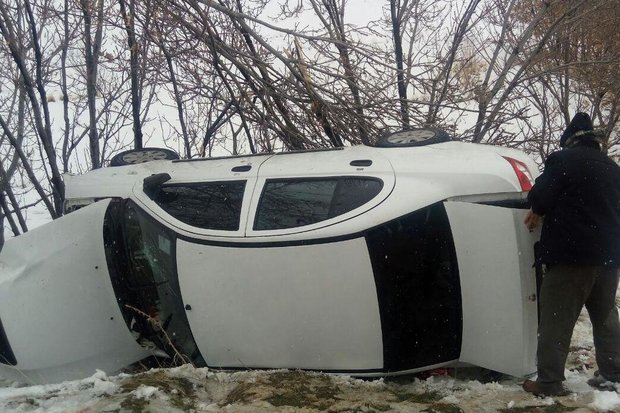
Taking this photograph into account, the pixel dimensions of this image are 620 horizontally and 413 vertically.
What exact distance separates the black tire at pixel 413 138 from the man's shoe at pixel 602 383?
5.67ft

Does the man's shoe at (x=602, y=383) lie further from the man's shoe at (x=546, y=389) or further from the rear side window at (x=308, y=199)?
the rear side window at (x=308, y=199)

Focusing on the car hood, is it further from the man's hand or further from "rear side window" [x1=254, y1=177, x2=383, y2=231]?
the man's hand

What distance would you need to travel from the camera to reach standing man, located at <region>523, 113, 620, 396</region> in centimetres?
326

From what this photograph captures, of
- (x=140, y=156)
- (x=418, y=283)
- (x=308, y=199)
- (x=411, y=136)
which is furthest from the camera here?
(x=140, y=156)

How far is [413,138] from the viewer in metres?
4.05

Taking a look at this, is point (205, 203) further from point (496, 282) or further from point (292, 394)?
point (496, 282)

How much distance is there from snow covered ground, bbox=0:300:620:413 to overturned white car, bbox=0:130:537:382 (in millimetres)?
133

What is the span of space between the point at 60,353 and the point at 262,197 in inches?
69.4

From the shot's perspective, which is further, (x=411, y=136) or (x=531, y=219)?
(x=411, y=136)

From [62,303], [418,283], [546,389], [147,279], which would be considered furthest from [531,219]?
[62,303]

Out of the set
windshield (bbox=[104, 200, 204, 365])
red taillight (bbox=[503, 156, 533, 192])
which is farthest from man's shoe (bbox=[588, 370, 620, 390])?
windshield (bbox=[104, 200, 204, 365])

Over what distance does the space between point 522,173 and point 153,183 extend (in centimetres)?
231

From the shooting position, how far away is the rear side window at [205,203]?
12.1 feet

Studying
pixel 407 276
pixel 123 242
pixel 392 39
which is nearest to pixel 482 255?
pixel 407 276
